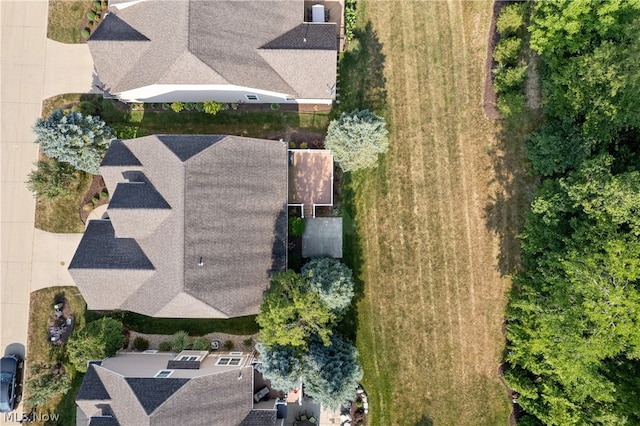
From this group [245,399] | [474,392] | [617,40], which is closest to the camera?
[617,40]

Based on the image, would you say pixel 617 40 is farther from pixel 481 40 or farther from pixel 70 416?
pixel 70 416

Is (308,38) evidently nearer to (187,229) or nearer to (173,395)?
(187,229)

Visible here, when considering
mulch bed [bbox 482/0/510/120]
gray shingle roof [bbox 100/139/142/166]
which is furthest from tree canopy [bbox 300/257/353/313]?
mulch bed [bbox 482/0/510/120]

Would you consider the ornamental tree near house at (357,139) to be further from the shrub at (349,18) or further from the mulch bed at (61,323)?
the mulch bed at (61,323)

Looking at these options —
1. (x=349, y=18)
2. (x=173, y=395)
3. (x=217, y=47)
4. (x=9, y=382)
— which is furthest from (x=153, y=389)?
(x=349, y=18)

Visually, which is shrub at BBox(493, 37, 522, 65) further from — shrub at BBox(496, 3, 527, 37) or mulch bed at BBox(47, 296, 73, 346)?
mulch bed at BBox(47, 296, 73, 346)

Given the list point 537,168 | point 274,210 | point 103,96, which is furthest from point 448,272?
point 103,96
